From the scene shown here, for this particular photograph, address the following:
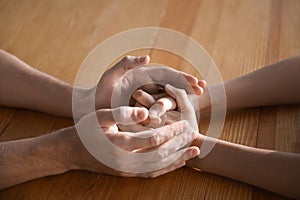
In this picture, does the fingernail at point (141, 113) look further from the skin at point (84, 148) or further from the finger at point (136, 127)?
the finger at point (136, 127)

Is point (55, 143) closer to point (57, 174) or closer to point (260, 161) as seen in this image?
point (57, 174)

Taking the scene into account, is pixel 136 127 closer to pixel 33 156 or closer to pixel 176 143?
pixel 176 143

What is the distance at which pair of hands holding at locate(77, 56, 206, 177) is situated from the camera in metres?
0.78

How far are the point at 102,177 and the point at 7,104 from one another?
1.06 feet

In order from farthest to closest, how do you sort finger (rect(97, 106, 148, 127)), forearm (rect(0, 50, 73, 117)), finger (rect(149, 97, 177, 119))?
forearm (rect(0, 50, 73, 117)), finger (rect(149, 97, 177, 119)), finger (rect(97, 106, 148, 127))

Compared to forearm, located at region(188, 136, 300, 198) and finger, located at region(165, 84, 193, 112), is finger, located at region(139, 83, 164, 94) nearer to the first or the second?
finger, located at region(165, 84, 193, 112)

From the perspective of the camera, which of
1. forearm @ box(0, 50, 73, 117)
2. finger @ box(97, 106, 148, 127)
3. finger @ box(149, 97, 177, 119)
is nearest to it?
finger @ box(97, 106, 148, 127)

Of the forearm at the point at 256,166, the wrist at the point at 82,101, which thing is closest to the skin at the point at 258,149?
the forearm at the point at 256,166

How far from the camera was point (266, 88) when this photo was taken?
95 centimetres

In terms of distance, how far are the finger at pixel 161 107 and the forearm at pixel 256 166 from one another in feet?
0.34

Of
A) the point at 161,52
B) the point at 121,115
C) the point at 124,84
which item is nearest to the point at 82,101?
the point at 124,84

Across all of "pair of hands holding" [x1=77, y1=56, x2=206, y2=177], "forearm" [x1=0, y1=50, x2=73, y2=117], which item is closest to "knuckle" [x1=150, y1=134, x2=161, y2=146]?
"pair of hands holding" [x1=77, y1=56, x2=206, y2=177]

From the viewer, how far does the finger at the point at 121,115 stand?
757 millimetres

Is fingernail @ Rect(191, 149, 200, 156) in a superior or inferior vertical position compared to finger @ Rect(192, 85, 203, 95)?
inferior
